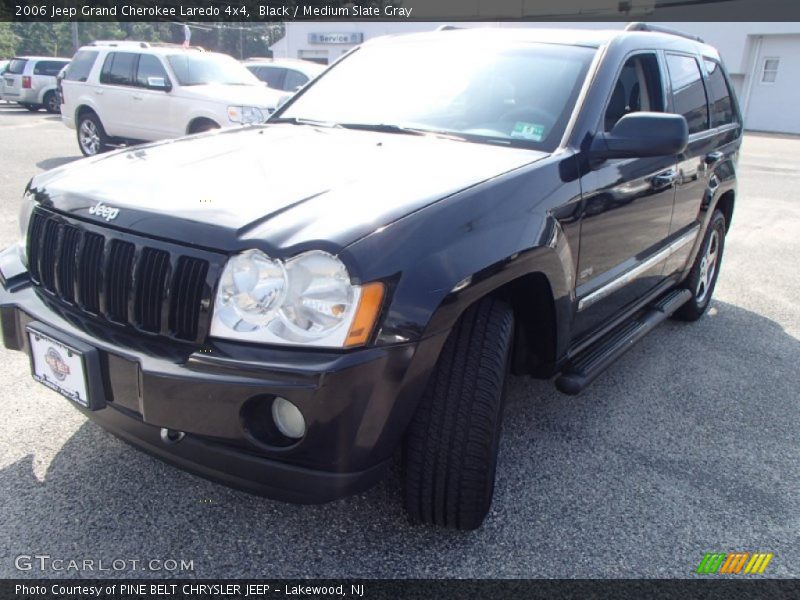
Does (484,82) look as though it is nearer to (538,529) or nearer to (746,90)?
(538,529)

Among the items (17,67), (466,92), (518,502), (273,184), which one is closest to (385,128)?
(466,92)

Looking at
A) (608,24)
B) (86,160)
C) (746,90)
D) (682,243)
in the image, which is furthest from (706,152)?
(746,90)

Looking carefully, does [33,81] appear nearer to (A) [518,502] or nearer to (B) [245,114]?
(B) [245,114]

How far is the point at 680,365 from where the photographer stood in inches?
158

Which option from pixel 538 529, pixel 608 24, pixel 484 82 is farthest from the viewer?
pixel 608 24

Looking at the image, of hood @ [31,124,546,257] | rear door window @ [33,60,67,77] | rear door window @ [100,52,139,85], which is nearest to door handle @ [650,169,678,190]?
hood @ [31,124,546,257]

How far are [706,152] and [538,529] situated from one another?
9.02 ft

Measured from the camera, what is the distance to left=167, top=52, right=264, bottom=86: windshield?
966cm

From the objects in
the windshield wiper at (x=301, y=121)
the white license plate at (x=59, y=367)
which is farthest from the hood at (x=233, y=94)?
the white license plate at (x=59, y=367)

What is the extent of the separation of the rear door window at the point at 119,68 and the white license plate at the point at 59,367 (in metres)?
9.13

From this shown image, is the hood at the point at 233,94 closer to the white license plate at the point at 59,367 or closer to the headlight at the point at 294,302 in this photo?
the white license plate at the point at 59,367

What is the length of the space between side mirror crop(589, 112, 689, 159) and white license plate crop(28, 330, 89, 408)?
2058 millimetres

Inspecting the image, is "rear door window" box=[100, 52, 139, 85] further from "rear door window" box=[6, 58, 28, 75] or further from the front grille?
"rear door window" box=[6, 58, 28, 75]

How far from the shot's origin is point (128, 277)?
202cm
